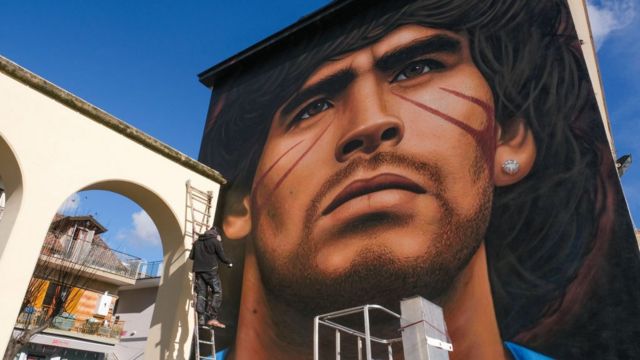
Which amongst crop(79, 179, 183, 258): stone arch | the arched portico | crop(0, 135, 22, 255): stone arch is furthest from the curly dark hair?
crop(0, 135, 22, 255): stone arch

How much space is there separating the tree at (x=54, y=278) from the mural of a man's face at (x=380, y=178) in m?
11.1

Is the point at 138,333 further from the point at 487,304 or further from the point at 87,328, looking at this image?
the point at 487,304

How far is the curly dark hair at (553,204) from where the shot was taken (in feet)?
12.6

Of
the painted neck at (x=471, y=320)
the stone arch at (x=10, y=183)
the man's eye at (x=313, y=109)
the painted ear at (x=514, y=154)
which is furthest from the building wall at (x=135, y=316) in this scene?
the painted ear at (x=514, y=154)

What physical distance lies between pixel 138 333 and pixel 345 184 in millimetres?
16793

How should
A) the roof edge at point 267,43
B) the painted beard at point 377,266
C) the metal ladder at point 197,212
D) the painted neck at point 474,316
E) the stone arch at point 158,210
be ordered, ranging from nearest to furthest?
the painted neck at point 474,316, the painted beard at point 377,266, the stone arch at point 158,210, the metal ladder at point 197,212, the roof edge at point 267,43

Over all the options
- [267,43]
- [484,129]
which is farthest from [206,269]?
→ [267,43]

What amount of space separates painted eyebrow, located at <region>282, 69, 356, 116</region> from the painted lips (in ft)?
5.80

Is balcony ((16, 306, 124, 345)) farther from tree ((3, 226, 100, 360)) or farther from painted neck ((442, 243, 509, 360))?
painted neck ((442, 243, 509, 360))

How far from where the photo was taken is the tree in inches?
575

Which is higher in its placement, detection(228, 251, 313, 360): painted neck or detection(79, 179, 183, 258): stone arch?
detection(79, 179, 183, 258): stone arch

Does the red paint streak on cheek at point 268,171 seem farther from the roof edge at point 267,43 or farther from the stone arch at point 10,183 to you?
the stone arch at point 10,183

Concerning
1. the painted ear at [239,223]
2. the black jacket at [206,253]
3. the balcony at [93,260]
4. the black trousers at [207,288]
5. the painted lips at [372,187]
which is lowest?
the black trousers at [207,288]

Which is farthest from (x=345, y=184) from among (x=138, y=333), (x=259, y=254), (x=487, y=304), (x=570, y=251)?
(x=138, y=333)
